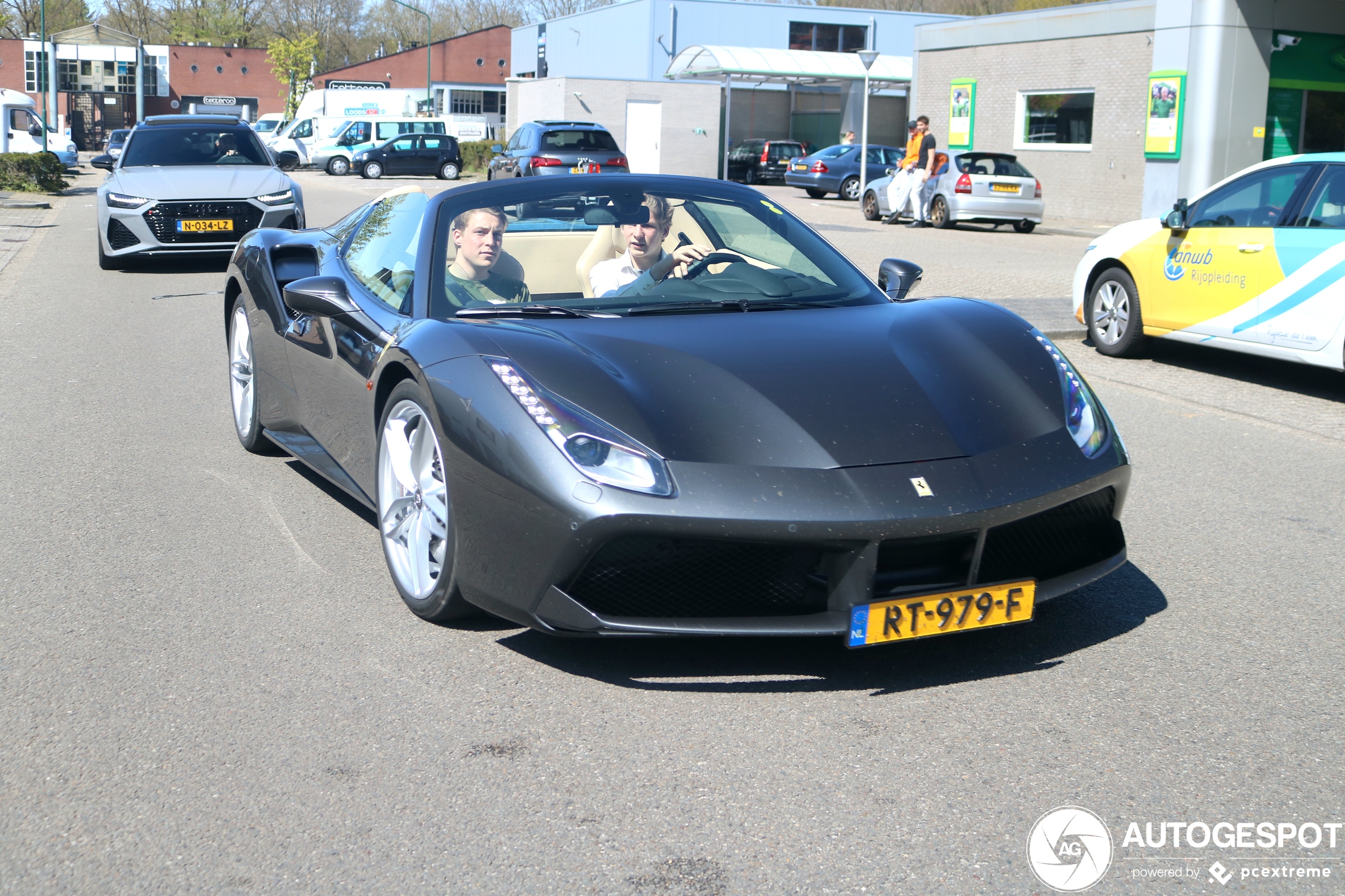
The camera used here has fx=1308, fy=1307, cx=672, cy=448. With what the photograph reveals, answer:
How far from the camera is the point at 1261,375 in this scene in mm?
8906

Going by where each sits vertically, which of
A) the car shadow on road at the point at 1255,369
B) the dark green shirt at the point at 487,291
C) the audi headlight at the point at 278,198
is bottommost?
the car shadow on road at the point at 1255,369

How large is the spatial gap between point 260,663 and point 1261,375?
7.45 meters

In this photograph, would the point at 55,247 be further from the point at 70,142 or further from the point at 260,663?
the point at 70,142

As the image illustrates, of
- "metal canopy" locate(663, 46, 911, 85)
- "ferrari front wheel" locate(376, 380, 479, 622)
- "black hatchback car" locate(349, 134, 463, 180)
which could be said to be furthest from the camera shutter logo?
"black hatchback car" locate(349, 134, 463, 180)

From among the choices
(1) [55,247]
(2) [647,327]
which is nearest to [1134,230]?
(2) [647,327]

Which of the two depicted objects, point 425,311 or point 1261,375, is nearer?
point 425,311

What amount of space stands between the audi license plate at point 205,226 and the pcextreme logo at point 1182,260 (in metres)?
9.58

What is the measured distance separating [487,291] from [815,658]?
1.63 meters

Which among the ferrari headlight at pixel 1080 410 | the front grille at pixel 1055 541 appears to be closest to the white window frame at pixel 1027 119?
the ferrari headlight at pixel 1080 410

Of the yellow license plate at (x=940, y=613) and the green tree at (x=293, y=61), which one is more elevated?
the green tree at (x=293, y=61)

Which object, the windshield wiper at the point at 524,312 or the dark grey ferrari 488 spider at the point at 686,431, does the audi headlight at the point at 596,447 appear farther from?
the windshield wiper at the point at 524,312

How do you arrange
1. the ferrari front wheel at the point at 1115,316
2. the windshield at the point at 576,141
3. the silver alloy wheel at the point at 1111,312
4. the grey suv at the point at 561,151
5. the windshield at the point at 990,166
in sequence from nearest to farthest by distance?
the ferrari front wheel at the point at 1115,316 < the silver alloy wheel at the point at 1111,312 < the windshield at the point at 990,166 < the grey suv at the point at 561,151 < the windshield at the point at 576,141

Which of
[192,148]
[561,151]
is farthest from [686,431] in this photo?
[561,151]

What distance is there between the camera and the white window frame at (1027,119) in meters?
26.1
